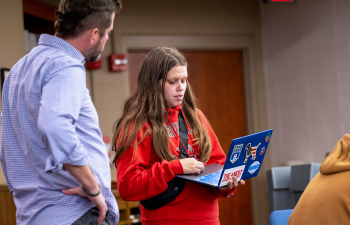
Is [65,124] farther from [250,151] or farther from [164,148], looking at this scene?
[250,151]

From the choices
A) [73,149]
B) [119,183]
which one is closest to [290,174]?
[119,183]

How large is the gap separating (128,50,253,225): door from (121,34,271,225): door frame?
7cm

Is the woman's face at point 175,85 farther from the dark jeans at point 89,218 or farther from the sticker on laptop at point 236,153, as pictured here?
the dark jeans at point 89,218

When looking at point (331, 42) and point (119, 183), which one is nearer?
point (119, 183)

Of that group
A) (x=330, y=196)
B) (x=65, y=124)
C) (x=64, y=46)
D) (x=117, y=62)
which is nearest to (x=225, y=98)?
(x=117, y=62)

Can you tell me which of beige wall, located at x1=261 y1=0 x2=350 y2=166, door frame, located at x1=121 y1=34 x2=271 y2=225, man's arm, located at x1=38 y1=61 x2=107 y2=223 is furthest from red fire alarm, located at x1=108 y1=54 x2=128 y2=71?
man's arm, located at x1=38 y1=61 x2=107 y2=223

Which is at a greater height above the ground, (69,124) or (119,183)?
(69,124)

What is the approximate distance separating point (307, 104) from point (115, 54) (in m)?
1.98

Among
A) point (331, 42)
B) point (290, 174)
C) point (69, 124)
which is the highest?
point (331, 42)

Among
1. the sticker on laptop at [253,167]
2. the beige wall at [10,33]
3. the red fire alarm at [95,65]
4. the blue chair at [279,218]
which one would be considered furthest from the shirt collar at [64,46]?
the red fire alarm at [95,65]

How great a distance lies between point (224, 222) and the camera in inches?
153

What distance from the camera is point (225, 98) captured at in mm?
4070

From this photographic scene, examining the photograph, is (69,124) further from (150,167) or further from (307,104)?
(307,104)

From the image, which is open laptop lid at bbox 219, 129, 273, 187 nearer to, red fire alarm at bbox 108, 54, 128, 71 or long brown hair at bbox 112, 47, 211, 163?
long brown hair at bbox 112, 47, 211, 163
